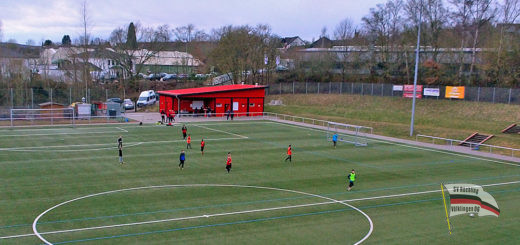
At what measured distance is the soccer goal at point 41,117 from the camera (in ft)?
161

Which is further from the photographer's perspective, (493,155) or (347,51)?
(347,51)

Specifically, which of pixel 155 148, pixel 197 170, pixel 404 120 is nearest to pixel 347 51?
pixel 404 120

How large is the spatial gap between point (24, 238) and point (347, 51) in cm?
7270

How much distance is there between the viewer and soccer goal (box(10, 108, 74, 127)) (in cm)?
4919

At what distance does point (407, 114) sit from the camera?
57.2 m

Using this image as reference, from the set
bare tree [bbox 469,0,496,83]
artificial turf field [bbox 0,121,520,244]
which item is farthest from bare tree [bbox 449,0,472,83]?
artificial turf field [bbox 0,121,520,244]

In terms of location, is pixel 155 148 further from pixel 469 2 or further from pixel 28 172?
pixel 469 2

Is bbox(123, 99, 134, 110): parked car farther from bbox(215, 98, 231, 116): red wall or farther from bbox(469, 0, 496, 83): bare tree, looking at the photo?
bbox(469, 0, 496, 83): bare tree

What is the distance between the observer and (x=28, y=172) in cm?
2591

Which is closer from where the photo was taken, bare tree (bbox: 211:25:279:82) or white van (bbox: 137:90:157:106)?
white van (bbox: 137:90:157:106)

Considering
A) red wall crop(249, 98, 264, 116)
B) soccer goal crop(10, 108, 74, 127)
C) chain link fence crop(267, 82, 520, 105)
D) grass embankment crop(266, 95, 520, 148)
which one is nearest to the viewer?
grass embankment crop(266, 95, 520, 148)

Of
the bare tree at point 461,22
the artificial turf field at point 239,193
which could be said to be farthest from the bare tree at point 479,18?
the artificial turf field at point 239,193

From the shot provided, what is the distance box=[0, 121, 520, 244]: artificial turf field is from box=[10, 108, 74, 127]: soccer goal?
10380 millimetres

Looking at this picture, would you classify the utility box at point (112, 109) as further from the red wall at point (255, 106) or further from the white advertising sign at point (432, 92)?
the white advertising sign at point (432, 92)
